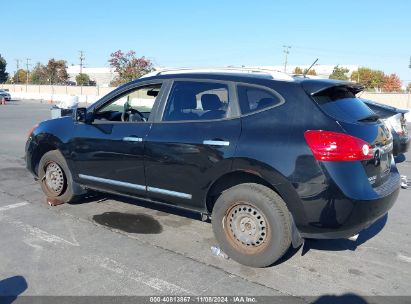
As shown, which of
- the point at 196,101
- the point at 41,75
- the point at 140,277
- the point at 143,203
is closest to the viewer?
the point at 140,277

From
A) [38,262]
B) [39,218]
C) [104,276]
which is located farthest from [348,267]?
[39,218]

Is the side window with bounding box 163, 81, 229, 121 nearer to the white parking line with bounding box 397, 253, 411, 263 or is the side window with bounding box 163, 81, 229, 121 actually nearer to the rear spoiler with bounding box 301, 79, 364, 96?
the rear spoiler with bounding box 301, 79, 364, 96

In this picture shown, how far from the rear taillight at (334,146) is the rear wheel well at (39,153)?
12.2ft

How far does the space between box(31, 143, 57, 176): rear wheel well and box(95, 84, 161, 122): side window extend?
99 centimetres

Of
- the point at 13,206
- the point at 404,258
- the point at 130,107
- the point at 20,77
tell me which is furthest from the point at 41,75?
the point at 404,258

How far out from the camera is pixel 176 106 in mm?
4609

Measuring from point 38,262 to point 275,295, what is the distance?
2.27 meters

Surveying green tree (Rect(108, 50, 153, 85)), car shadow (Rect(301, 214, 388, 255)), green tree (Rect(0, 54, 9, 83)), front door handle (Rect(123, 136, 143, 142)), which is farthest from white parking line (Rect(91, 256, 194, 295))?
green tree (Rect(0, 54, 9, 83))

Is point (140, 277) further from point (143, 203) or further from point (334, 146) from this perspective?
point (143, 203)

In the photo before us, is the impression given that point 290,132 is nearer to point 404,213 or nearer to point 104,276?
point 104,276

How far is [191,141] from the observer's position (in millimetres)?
4277

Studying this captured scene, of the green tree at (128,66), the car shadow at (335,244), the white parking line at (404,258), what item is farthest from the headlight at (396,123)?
the green tree at (128,66)

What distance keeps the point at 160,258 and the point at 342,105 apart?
2.33 meters

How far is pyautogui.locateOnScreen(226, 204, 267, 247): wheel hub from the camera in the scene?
13.1 ft
